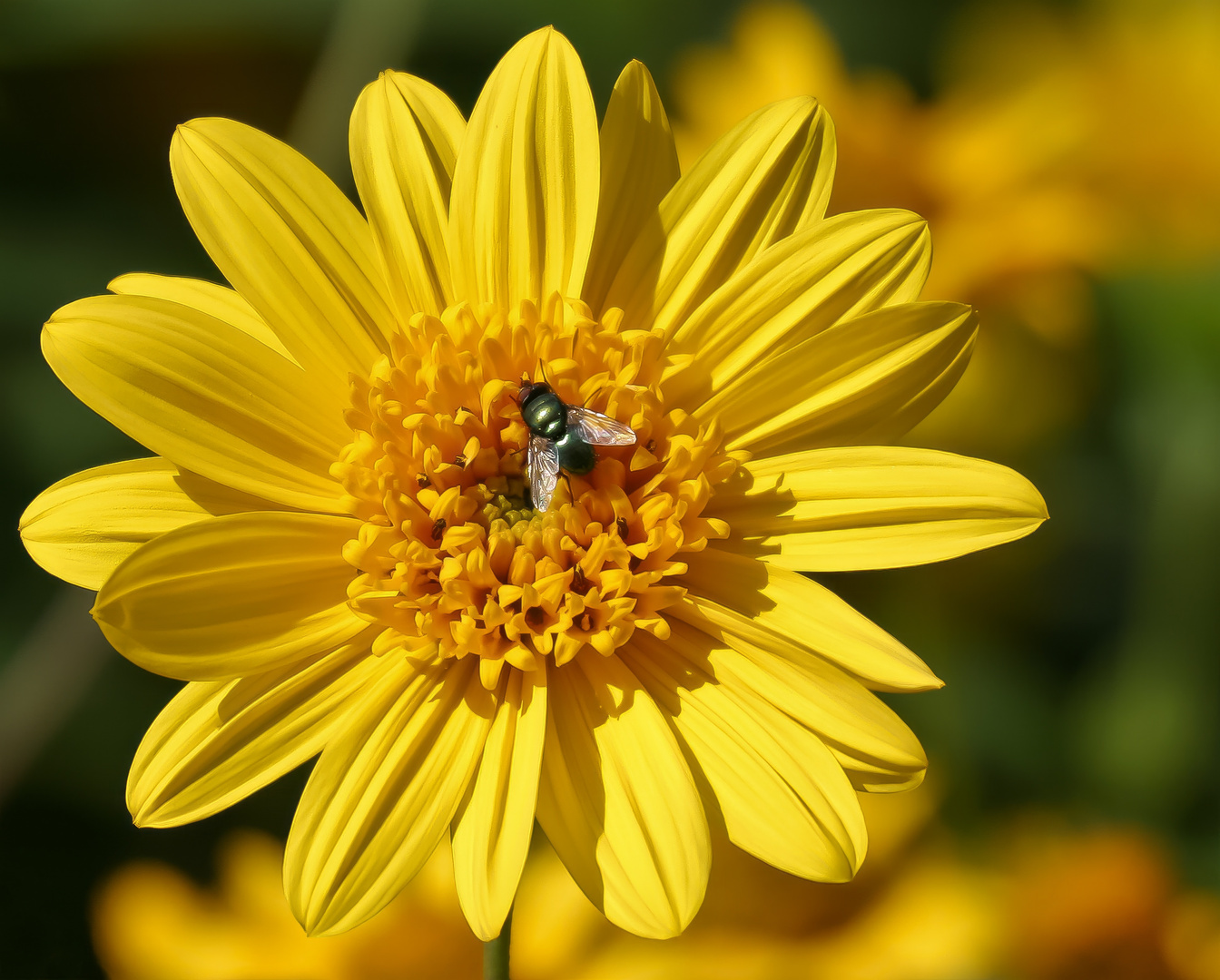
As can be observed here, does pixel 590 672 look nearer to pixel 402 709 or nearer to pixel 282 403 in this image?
pixel 402 709

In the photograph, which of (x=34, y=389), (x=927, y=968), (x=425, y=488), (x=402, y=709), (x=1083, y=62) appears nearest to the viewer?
(x=402, y=709)

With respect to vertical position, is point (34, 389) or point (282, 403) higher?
point (34, 389)

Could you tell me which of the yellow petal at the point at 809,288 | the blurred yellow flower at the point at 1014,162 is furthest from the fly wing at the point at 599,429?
the blurred yellow flower at the point at 1014,162

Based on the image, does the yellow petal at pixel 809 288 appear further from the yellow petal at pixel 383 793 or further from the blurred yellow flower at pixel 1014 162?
the blurred yellow flower at pixel 1014 162

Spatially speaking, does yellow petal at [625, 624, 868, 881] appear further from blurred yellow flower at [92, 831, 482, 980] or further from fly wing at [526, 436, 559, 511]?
blurred yellow flower at [92, 831, 482, 980]

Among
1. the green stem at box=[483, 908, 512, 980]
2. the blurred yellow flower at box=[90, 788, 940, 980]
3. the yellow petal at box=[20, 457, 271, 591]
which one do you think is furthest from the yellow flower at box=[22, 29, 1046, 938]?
the blurred yellow flower at box=[90, 788, 940, 980]

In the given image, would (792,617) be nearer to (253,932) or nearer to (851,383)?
(851,383)

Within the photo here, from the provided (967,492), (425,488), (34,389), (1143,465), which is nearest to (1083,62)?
(1143,465)
